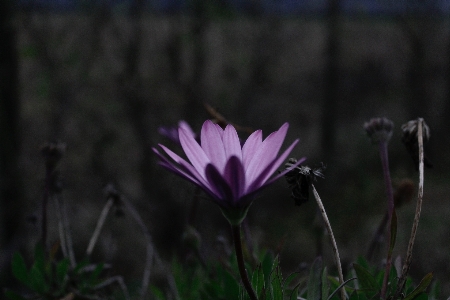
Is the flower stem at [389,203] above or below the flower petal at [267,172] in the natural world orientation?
below

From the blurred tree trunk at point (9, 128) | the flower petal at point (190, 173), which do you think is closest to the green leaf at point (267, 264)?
the flower petal at point (190, 173)

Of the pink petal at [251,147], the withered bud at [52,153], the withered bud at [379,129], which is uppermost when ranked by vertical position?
the pink petal at [251,147]

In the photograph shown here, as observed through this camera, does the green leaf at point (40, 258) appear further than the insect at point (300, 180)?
Yes

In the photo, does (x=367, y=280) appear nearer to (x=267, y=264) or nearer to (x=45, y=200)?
(x=267, y=264)

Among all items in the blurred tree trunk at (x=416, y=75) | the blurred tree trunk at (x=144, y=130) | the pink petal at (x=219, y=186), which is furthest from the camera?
the blurred tree trunk at (x=416, y=75)

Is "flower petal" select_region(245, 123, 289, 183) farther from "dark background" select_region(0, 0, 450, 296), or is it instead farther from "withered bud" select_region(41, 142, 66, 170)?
"dark background" select_region(0, 0, 450, 296)

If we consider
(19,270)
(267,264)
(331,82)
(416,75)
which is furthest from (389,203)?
(416,75)

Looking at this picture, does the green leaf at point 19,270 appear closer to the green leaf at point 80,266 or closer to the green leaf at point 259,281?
the green leaf at point 80,266

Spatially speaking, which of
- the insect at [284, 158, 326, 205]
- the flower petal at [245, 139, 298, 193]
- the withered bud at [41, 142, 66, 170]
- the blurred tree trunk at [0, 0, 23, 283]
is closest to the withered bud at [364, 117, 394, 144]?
the insect at [284, 158, 326, 205]
